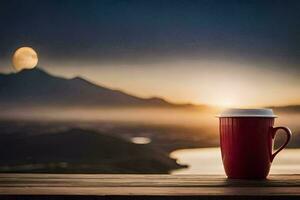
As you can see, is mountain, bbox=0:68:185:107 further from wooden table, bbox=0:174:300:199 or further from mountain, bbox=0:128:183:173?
wooden table, bbox=0:174:300:199

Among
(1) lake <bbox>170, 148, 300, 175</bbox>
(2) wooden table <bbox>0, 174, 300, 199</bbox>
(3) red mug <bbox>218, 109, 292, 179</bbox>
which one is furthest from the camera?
(1) lake <bbox>170, 148, 300, 175</bbox>

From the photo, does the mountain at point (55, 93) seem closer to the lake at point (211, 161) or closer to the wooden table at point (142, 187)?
the lake at point (211, 161)

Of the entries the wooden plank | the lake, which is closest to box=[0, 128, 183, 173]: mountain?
the lake

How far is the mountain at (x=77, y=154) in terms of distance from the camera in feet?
6.23

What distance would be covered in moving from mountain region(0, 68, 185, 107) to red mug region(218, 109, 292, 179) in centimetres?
41

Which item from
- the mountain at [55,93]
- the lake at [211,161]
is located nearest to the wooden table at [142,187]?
the lake at [211,161]

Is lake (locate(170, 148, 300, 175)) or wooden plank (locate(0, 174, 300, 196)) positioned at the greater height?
lake (locate(170, 148, 300, 175))

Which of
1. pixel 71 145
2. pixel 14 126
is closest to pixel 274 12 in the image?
pixel 71 145

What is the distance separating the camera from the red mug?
4.97ft

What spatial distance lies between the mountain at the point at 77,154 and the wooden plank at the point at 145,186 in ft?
1.11

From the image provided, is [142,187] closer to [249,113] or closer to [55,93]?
[249,113]

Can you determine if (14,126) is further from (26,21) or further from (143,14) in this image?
(143,14)

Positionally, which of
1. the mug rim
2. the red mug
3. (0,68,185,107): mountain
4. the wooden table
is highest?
(0,68,185,107): mountain

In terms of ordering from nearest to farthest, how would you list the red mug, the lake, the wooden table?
the wooden table → the red mug → the lake
